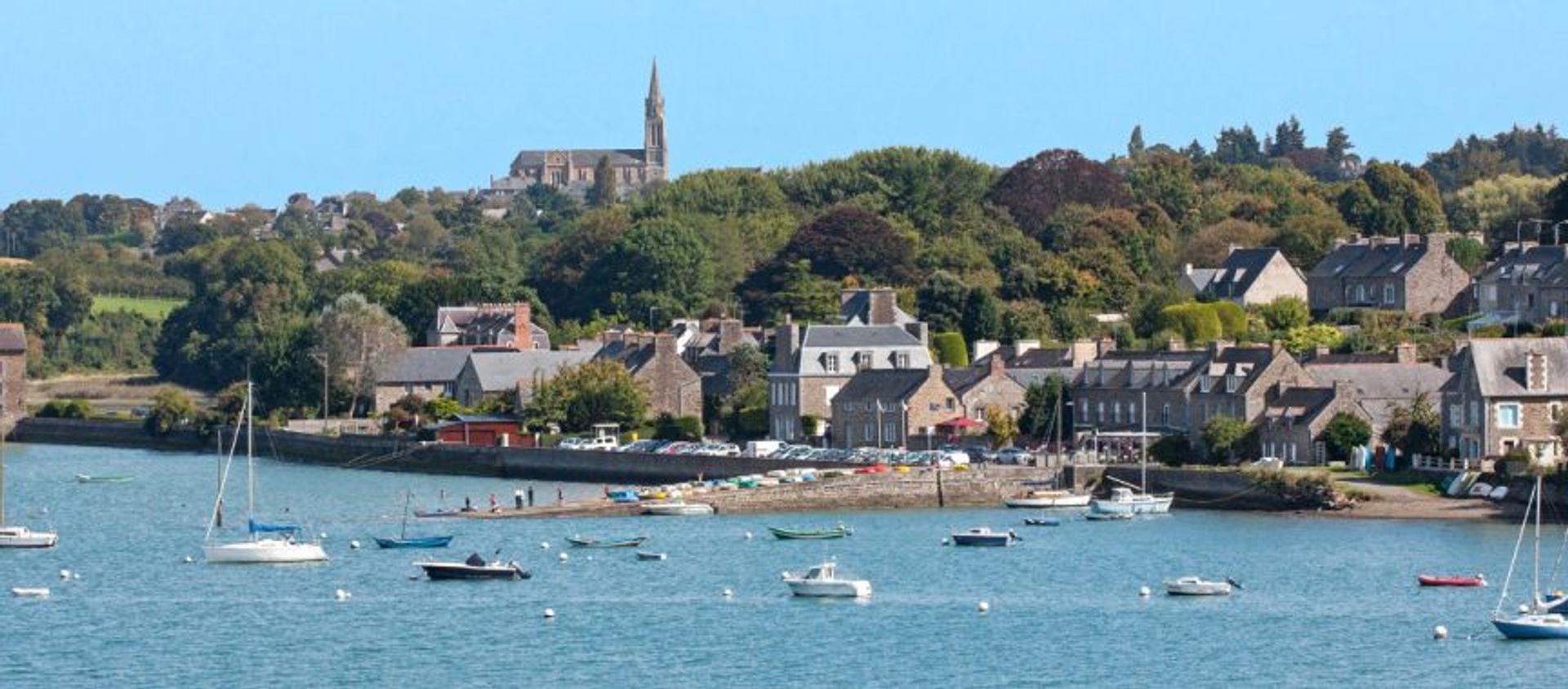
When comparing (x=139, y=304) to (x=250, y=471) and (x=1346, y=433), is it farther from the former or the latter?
(x=1346, y=433)

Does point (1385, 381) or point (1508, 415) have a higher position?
point (1385, 381)

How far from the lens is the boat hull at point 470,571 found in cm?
5981

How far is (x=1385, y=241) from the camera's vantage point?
341 feet

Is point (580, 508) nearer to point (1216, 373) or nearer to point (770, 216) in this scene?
point (1216, 373)

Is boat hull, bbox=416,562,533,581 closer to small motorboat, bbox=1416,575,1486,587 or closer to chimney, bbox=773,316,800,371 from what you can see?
small motorboat, bbox=1416,575,1486,587

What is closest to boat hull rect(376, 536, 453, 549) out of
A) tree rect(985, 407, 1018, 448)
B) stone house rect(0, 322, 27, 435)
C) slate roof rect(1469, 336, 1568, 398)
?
tree rect(985, 407, 1018, 448)

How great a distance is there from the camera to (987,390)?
3371 inches

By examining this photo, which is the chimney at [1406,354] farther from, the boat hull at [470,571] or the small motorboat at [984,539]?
the boat hull at [470,571]

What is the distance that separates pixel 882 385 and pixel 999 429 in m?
4.46

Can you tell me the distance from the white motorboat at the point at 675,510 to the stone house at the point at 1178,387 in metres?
12.2

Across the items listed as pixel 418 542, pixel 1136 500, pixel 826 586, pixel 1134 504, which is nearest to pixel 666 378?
pixel 1136 500

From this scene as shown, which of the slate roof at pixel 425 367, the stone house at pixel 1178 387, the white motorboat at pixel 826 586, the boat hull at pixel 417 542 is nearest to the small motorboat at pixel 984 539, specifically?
the white motorboat at pixel 826 586

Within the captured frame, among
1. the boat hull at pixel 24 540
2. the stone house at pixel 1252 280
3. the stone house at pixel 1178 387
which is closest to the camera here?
the boat hull at pixel 24 540

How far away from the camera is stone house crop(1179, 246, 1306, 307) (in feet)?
345
